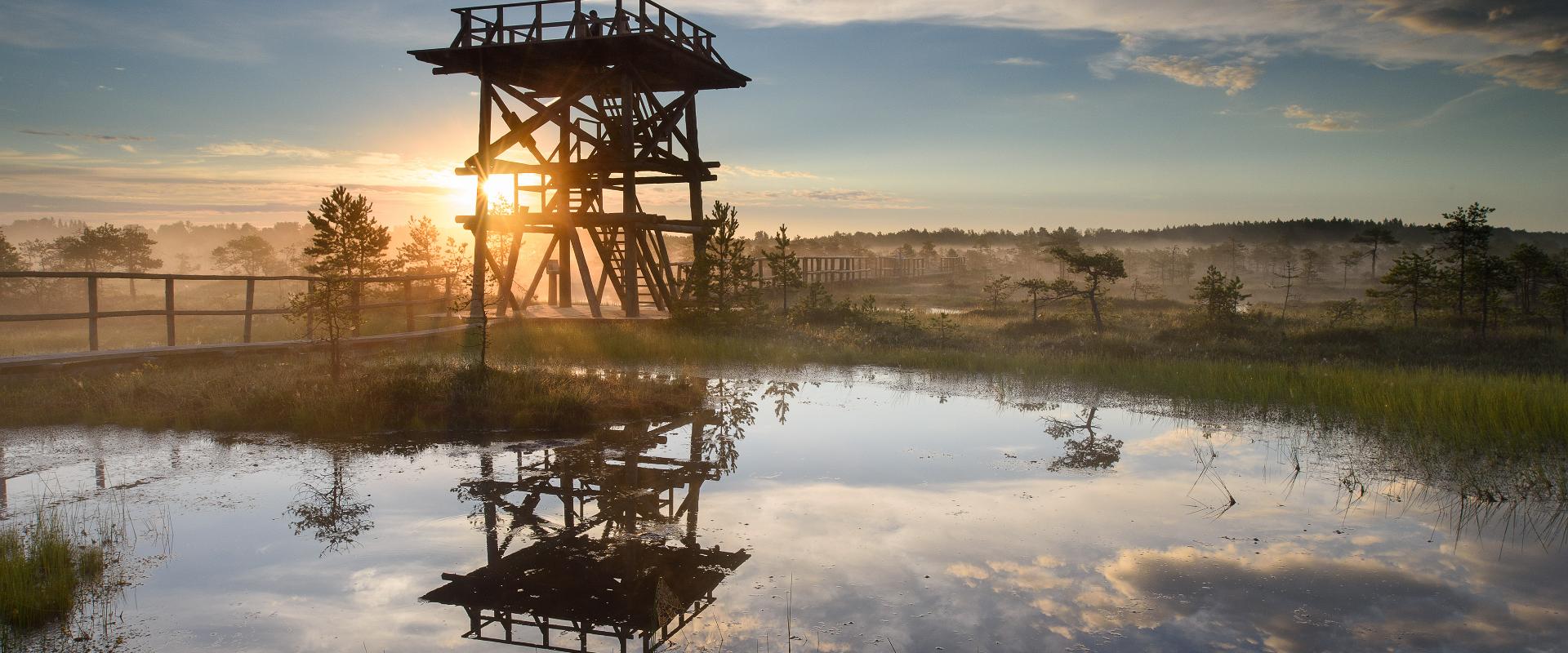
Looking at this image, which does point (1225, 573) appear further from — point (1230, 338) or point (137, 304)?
point (137, 304)

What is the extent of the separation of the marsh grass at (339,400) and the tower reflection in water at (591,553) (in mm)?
2022

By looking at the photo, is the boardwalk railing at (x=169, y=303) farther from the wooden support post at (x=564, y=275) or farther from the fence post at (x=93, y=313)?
the wooden support post at (x=564, y=275)

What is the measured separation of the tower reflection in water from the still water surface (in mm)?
31

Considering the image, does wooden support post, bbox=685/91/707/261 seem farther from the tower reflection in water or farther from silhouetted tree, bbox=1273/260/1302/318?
silhouetted tree, bbox=1273/260/1302/318

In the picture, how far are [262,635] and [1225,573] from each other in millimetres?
6616

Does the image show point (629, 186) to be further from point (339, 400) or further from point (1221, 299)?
point (1221, 299)

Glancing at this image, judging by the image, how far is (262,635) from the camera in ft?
18.1

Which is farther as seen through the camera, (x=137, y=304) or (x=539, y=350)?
(x=137, y=304)

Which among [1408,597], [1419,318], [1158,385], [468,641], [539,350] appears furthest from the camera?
[1419,318]

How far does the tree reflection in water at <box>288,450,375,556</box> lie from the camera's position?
746cm

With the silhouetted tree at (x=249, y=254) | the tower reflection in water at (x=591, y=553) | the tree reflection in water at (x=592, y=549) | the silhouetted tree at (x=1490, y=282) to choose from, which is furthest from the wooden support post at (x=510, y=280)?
the silhouetted tree at (x=249, y=254)

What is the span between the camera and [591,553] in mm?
7035

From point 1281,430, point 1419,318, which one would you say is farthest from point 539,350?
point 1419,318

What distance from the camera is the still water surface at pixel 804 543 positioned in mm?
5719
